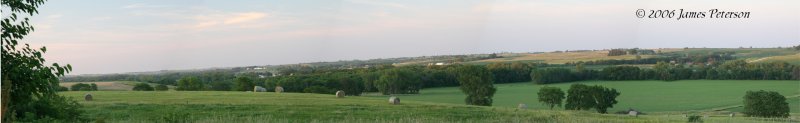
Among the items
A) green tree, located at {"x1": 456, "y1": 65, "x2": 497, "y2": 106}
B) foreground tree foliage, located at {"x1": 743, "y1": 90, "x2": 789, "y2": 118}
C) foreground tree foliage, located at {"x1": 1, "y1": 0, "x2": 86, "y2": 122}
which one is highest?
foreground tree foliage, located at {"x1": 1, "y1": 0, "x2": 86, "y2": 122}

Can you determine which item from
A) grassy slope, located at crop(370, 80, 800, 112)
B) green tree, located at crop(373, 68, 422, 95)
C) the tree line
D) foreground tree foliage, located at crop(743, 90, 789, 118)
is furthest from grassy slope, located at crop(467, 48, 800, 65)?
foreground tree foliage, located at crop(743, 90, 789, 118)

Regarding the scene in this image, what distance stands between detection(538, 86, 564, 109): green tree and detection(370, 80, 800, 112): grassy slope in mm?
965

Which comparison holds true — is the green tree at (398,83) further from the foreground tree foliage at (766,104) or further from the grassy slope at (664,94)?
the foreground tree foliage at (766,104)

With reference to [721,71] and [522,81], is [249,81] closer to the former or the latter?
[522,81]

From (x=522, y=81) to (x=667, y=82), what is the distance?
20579 millimetres

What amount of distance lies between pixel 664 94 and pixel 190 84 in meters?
54.8

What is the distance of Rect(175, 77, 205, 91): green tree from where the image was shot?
74438 millimetres

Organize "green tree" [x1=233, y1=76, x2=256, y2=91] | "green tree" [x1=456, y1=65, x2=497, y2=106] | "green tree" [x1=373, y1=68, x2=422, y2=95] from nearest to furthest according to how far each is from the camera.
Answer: "green tree" [x1=233, y1=76, x2=256, y2=91]
"green tree" [x1=456, y1=65, x2=497, y2=106]
"green tree" [x1=373, y1=68, x2=422, y2=95]

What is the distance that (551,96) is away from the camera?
235 ft

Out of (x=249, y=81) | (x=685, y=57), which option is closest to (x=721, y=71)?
(x=685, y=57)

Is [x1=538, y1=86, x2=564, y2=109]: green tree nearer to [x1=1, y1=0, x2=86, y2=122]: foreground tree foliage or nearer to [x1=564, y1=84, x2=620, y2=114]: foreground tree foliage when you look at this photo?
[x1=564, y1=84, x2=620, y2=114]: foreground tree foliage

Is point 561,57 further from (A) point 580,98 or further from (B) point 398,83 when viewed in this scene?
(A) point 580,98

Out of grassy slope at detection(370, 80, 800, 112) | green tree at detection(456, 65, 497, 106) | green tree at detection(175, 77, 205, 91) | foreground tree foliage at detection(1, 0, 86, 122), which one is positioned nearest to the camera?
foreground tree foliage at detection(1, 0, 86, 122)

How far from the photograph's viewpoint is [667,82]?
309 ft
